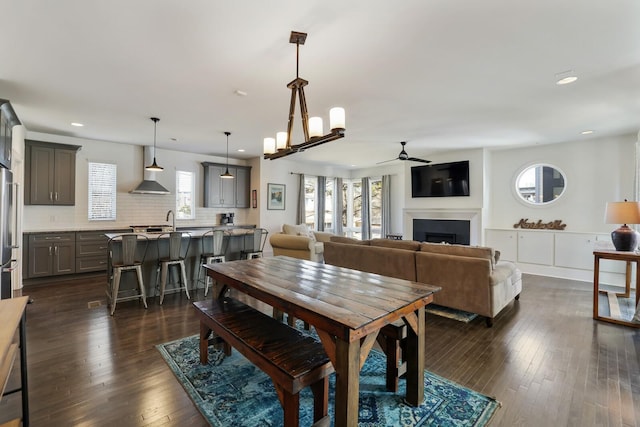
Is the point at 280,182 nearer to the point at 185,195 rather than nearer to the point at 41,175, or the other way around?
the point at 185,195

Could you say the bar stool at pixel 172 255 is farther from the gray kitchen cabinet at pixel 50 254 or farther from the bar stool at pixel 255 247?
the gray kitchen cabinet at pixel 50 254

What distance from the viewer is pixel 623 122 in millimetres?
4559

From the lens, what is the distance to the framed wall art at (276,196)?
7965 mm

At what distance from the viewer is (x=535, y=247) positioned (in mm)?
6121

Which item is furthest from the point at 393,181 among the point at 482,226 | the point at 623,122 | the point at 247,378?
the point at 247,378

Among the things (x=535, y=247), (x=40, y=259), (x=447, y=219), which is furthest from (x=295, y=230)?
(x=535, y=247)

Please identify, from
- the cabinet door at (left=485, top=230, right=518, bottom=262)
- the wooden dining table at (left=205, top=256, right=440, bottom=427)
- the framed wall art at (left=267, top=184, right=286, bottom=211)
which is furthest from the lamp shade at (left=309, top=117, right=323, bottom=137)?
the cabinet door at (left=485, top=230, right=518, bottom=262)

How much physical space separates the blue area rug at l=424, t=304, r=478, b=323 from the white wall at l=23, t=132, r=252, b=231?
5.81m

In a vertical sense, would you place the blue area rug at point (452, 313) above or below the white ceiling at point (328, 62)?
below

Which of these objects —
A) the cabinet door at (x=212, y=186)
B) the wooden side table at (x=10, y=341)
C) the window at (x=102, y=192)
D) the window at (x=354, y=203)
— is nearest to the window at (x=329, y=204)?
the window at (x=354, y=203)

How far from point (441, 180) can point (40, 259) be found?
8.33m

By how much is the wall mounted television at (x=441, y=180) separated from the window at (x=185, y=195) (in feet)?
18.9

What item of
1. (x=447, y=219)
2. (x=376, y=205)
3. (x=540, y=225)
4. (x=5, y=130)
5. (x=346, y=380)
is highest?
(x=5, y=130)

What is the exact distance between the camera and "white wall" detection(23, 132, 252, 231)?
18.0ft
